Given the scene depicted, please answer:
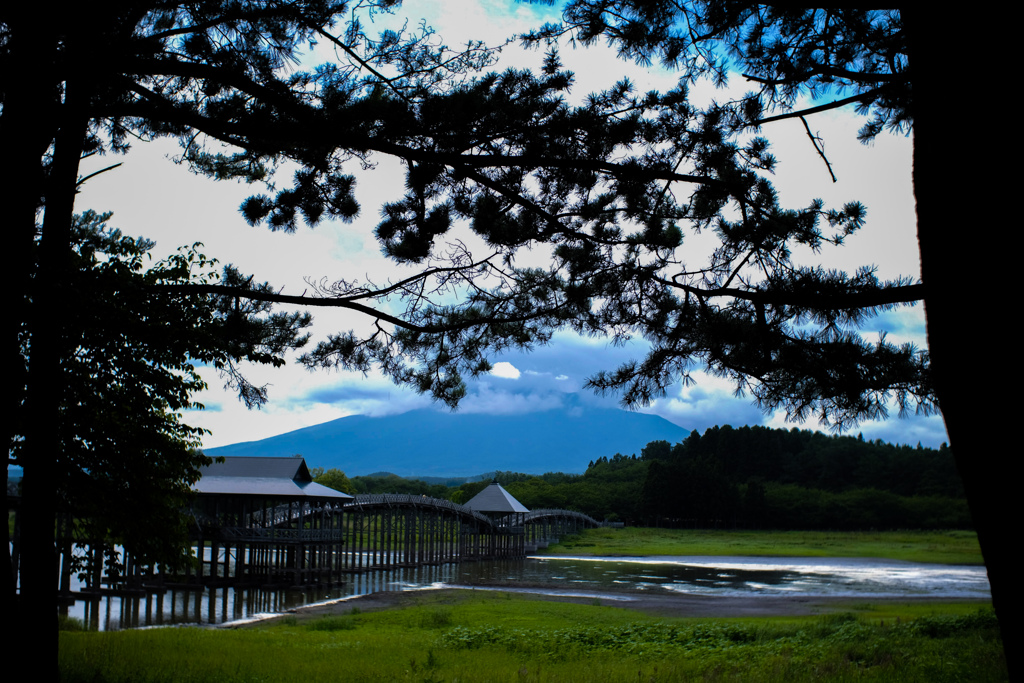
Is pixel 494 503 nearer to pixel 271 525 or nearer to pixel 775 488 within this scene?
pixel 271 525

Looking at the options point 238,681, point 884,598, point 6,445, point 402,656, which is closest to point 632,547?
point 884,598

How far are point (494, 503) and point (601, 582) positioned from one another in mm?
17147

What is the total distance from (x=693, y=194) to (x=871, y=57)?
5.11 feet

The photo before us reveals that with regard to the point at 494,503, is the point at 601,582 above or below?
below

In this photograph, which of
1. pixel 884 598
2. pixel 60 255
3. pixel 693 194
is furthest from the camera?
pixel 884 598

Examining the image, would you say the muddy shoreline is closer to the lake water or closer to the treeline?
the lake water

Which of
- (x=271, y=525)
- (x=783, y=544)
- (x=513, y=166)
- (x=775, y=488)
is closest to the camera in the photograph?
(x=513, y=166)

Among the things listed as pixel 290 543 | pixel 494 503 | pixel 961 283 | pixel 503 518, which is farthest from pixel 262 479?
pixel 961 283

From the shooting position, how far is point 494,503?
132ft

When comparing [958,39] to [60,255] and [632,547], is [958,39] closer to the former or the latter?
[60,255]

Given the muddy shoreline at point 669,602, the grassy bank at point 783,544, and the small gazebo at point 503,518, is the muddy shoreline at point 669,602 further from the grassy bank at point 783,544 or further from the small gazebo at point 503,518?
the grassy bank at point 783,544

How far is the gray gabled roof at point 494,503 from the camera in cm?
3991

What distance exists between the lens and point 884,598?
19.6m

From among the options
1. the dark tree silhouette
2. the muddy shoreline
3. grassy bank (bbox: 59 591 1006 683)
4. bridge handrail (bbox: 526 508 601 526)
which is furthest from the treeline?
the dark tree silhouette
